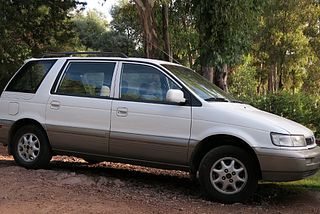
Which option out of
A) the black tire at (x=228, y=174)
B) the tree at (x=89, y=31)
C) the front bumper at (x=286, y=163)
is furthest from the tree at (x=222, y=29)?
the tree at (x=89, y=31)

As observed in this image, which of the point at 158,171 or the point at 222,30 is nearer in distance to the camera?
the point at 158,171

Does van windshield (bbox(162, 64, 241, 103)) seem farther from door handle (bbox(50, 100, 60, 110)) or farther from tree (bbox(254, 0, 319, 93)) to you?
tree (bbox(254, 0, 319, 93))

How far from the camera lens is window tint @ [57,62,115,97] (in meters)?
5.34

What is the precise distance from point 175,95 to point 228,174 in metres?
1.26

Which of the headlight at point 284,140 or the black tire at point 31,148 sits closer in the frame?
the headlight at point 284,140

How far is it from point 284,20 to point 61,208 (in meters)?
30.3

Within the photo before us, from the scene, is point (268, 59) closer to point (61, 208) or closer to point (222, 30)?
point (222, 30)

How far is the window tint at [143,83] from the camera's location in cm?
494

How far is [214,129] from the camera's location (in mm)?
4504

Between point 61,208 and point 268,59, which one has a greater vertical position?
point 268,59

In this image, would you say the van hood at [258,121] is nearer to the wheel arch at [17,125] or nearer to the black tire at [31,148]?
the black tire at [31,148]

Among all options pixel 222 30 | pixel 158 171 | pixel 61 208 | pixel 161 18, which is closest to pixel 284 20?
pixel 161 18

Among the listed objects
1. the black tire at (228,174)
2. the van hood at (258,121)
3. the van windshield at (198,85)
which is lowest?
the black tire at (228,174)

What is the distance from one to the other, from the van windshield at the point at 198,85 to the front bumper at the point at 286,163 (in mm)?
1081
